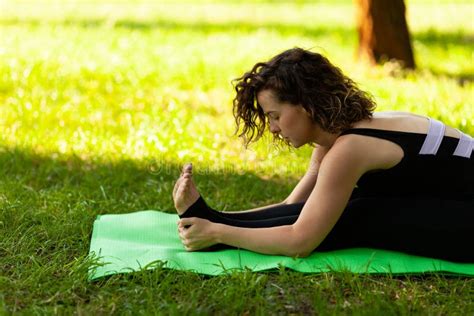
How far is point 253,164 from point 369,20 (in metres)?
2.90

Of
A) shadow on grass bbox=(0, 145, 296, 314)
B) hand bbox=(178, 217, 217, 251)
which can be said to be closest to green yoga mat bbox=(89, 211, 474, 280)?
hand bbox=(178, 217, 217, 251)

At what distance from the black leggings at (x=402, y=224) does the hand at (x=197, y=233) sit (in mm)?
37

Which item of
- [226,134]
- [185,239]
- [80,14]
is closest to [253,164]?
[226,134]

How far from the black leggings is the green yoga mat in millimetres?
43

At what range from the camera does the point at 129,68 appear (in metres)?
7.62

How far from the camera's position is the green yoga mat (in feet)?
12.1

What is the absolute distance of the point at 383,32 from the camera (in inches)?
309

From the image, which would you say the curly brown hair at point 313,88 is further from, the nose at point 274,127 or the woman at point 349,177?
the nose at point 274,127

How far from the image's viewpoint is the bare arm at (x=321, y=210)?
3.62m

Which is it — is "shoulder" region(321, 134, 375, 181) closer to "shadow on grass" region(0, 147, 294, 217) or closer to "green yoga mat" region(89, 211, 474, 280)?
"green yoga mat" region(89, 211, 474, 280)

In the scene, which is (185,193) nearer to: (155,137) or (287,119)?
(287,119)

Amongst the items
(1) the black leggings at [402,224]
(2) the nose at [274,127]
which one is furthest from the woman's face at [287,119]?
(1) the black leggings at [402,224]

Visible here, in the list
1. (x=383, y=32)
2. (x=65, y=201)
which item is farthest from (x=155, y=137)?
(x=383, y=32)

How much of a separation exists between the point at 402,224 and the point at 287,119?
703 millimetres
